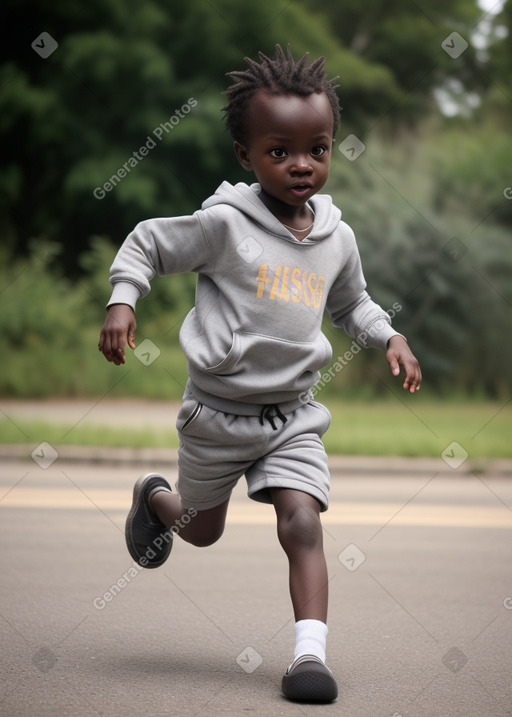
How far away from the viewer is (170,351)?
17.2 metres

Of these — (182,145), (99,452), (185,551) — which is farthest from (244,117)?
(182,145)

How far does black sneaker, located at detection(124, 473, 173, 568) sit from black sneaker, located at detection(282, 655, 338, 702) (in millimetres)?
1095

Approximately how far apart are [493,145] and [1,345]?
8.81m

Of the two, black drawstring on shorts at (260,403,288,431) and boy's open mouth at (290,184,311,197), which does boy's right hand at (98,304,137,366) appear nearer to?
black drawstring on shorts at (260,403,288,431)

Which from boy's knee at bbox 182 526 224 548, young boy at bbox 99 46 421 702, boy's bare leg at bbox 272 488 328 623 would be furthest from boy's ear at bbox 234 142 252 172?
boy's knee at bbox 182 526 224 548

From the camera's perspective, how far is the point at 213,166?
76.8 feet

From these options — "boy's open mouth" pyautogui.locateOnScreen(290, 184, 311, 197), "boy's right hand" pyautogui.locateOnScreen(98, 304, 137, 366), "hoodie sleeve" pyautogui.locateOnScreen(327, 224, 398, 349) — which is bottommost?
"boy's right hand" pyautogui.locateOnScreen(98, 304, 137, 366)

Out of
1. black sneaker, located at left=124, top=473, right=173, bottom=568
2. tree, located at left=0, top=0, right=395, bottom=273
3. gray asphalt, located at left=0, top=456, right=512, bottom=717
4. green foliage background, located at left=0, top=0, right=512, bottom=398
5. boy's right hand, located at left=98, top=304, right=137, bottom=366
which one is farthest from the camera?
tree, located at left=0, top=0, right=395, bottom=273

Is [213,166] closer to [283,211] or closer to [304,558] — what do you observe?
[283,211]

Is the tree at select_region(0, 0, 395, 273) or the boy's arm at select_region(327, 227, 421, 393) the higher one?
the boy's arm at select_region(327, 227, 421, 393)

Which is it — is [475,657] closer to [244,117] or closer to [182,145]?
[244,117]

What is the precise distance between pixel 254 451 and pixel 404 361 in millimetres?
538

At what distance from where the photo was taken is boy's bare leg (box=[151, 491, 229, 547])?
395cm

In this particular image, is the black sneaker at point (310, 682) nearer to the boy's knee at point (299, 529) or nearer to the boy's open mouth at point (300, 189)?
the boy's knee at point (299, 529)
